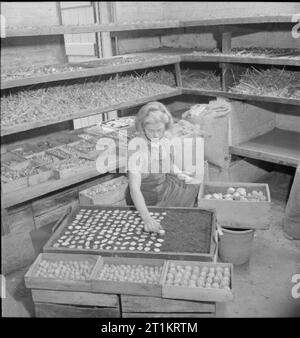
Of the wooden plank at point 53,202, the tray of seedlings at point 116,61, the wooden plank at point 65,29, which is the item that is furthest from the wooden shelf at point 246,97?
the wooden plank at point 53,202

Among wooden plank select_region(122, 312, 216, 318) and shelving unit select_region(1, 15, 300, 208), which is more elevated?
shelving unit select_region(1, 15, 300, 208)

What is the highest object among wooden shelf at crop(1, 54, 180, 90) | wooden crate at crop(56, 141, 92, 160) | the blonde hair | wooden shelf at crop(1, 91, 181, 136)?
wooden shelf at crop(1, 54, 180, 90)

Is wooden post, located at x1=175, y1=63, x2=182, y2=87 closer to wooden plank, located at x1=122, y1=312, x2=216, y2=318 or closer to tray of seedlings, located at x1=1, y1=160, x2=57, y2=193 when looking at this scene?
tray of seedlings, located at x1=1, y1=160, x2=57, y2=193

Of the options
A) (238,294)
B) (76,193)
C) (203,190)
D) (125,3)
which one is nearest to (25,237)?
(76,193)

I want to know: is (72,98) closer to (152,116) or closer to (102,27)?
(102,27)

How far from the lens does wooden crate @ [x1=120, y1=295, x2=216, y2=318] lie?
8.22 ft

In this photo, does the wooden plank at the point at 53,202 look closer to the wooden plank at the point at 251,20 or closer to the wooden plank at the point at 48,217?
the wooden plank at the point at 48,217

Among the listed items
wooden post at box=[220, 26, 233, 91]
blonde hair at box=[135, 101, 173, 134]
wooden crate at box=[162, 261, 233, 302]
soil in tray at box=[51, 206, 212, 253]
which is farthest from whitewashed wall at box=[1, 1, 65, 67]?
wooden crate at box=[162, 261, 233, 302]

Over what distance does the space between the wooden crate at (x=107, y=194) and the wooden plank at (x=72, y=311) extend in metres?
1.30

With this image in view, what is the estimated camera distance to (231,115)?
5.00 m

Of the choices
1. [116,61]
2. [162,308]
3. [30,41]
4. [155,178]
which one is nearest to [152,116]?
[155,178]

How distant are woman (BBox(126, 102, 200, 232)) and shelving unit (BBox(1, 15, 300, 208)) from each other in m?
0.82

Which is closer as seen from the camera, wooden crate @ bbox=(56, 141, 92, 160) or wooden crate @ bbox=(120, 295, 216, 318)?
wooden crate @ bbox=(120, 295, 216, 318)

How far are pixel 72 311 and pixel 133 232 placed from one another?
0.73 meters
